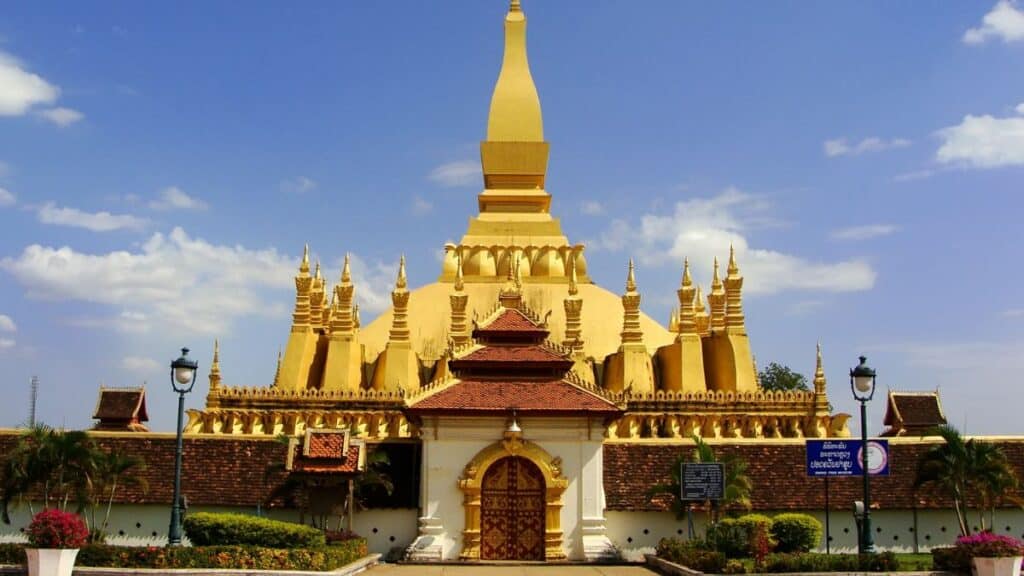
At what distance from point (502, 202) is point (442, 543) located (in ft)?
70.9

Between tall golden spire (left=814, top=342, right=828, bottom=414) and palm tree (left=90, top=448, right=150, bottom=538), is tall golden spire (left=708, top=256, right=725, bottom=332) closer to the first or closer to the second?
tall golden spire (left=814, top=342, right=828, bottom=414)

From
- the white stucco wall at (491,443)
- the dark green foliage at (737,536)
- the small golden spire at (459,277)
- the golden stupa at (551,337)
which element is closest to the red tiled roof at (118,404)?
the golden stupa at (551,337)

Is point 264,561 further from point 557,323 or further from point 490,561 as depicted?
point 557,323

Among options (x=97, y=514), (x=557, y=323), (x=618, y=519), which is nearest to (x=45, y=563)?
(x=97, y=514)

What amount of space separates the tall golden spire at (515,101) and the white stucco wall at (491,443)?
2179 centimetres

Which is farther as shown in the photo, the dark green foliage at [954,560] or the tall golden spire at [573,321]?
the tall golden spire at [573,321]

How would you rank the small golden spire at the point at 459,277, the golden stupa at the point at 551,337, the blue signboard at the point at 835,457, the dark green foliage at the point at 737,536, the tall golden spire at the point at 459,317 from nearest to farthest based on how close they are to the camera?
the dark green foliage at the point at 737,536, the blue signboard at the point at 835,457, the golden stupa at the point at 551,337, the tall golden spire at the point at 459,317, the small golden spire at the point at 459,277

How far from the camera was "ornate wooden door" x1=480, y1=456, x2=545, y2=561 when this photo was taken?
2562 cm

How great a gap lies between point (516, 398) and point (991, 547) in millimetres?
10027

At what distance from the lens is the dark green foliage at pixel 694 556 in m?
21.5

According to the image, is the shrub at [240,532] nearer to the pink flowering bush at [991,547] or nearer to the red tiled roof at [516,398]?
the red tiled roof at [516,398]

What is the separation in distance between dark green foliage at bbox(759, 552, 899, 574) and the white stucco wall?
535 cm

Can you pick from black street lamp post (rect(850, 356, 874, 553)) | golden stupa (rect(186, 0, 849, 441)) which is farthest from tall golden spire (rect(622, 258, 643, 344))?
black street lamp post (rect(850, 356, 874, 553))

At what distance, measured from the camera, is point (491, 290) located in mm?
41875
